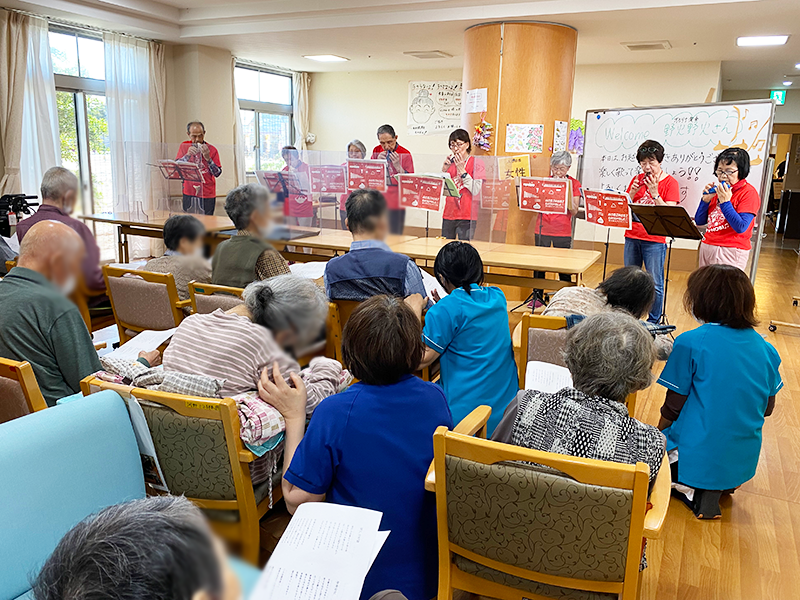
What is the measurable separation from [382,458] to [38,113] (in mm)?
1098

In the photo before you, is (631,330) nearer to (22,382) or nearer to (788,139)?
(22,382)

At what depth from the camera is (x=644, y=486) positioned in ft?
3.79

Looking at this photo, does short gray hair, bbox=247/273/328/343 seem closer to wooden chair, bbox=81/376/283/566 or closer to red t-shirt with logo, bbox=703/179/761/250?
wooden chair, bbox=81/376/283/566

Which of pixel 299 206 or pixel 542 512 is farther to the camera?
pixel 542 512

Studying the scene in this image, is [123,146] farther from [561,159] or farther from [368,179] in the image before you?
[561,159]

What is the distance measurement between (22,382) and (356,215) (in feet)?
4.40

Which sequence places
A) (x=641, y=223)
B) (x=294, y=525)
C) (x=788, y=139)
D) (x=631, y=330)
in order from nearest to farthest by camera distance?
1. (x=294, y=525)
2. (x=631, y=330)
3. (x=641, y=223)
4. (x=788, y=139)

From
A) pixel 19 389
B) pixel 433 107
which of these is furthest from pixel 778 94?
pixel 19 389

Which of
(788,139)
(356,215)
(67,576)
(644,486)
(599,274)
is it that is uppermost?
(788,139)

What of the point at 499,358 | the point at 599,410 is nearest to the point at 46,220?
the point at 599,410

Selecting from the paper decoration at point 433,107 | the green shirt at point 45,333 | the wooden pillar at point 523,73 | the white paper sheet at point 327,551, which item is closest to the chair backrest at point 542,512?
the white paper sheet at point 327,551

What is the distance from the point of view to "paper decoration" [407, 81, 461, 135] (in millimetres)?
8602

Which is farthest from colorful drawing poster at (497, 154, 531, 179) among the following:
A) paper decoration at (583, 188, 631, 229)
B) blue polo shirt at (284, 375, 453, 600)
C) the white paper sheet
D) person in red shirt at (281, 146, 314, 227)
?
person in red shirt at (281, 146, 314, 227)

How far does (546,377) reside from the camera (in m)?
1.98
